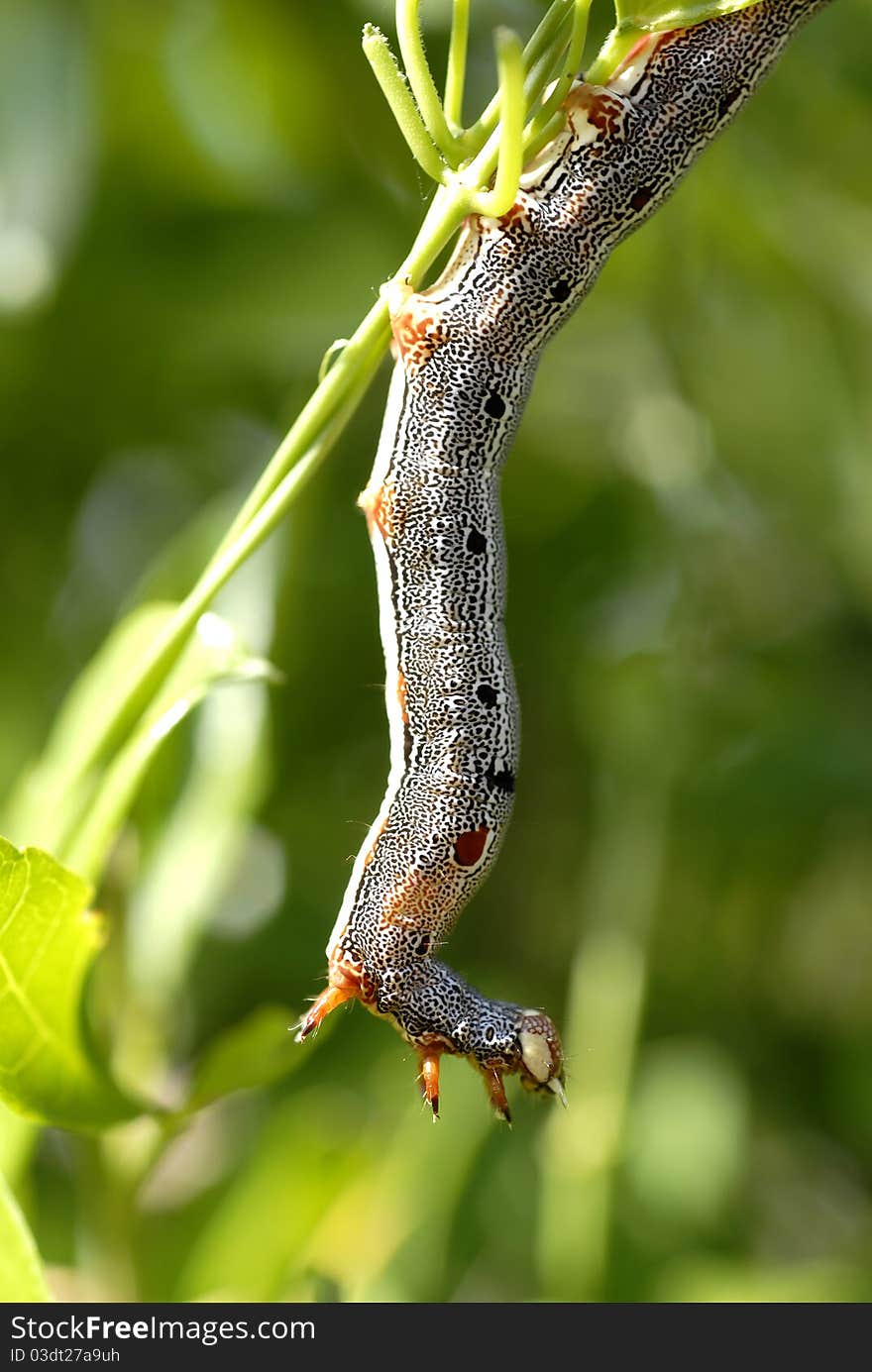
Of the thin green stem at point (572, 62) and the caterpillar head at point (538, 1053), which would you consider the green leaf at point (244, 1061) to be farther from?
the thin green stem at point (572, 62)

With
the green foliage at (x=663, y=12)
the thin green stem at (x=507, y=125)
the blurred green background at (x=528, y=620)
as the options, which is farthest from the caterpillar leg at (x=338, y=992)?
the green foliage at (x=663, y=12)

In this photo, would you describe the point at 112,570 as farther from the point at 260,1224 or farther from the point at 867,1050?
the point at 867,1050

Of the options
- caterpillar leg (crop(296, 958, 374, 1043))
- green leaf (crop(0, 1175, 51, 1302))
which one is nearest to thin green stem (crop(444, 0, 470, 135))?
→ caterpillar leg (crop(296, 958, 374, 1043))

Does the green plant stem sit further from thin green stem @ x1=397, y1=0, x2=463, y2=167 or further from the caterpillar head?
the caterpillar head

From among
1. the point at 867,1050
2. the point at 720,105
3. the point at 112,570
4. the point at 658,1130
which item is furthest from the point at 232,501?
the point at 867,1050

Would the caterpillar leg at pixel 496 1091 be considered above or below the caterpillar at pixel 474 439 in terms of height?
below

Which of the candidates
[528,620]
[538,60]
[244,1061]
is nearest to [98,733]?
[244,1061]
